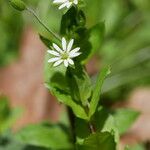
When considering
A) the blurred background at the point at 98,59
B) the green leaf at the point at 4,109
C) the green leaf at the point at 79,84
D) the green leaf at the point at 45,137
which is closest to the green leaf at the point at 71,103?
the green leaf at the point at 79,84

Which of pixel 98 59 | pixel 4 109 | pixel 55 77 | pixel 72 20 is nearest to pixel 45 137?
pixel 55 77

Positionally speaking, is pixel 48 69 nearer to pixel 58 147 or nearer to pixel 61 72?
pixel 61 72

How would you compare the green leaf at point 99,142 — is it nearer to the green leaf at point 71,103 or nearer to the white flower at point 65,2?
the green leaf at point 71,103

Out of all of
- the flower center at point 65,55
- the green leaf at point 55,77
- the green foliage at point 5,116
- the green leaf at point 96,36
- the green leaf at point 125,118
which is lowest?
the green leaf at point 125,118

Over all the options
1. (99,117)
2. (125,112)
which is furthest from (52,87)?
(125,112)

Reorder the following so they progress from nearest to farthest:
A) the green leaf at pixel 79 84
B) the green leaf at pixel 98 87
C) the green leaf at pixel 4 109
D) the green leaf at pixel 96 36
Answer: the green leaf at pixel 98 87
the green leaf at pixel 79 84
the green leaf at pixel 96 36
the green leaf at pixel 4 109

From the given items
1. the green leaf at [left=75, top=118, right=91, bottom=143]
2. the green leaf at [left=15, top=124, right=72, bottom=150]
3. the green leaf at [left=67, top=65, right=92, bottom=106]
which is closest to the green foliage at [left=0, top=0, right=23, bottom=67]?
the green leaf at [left=15, top=124, right=72, bottom=150]

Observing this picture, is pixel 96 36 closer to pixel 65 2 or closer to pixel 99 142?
pixel 65 2
